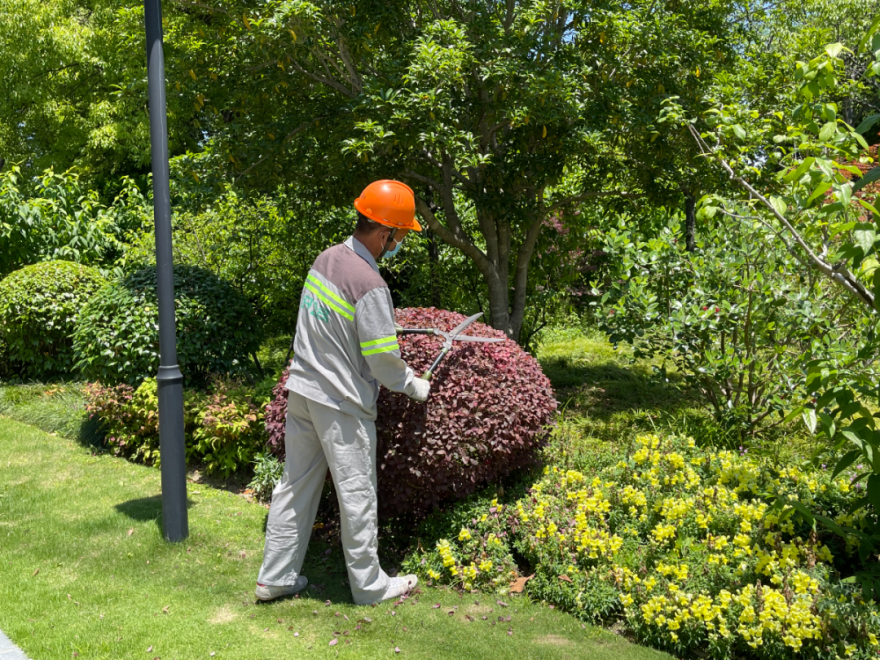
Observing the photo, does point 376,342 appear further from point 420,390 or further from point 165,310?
point 165,310

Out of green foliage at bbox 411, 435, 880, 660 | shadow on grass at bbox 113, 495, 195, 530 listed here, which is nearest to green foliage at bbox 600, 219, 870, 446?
green foliage at bbox 411, 435, 880, 660

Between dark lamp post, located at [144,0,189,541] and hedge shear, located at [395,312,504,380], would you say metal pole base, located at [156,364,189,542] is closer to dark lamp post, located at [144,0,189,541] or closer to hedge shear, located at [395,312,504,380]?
dark lamp post, located at [144,0,189,541]

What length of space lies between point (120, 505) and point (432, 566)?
7.79ft

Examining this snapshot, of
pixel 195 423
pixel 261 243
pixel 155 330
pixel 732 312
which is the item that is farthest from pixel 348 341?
pixel 261 243

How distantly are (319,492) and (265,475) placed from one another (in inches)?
57.0

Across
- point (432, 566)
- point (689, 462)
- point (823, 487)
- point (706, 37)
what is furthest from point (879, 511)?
point (706, 37)

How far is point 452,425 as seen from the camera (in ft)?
13.6

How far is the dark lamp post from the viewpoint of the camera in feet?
13.8

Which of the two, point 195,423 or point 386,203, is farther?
point 195,423

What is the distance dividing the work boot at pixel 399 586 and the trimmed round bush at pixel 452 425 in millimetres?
405

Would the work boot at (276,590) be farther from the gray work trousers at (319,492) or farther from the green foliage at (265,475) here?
the green foliage at (265,475)

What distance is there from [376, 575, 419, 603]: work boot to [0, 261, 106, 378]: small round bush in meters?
Answer: 6.11

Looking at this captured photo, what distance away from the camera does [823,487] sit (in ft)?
13.5

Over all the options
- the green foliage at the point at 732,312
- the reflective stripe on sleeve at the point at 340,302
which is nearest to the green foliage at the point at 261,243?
the green foliage at the point at 732,312
